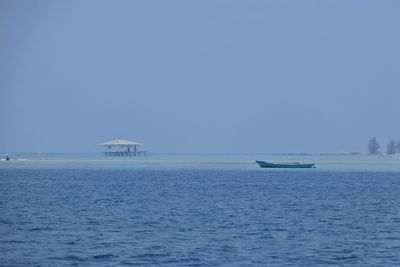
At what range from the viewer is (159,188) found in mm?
77688

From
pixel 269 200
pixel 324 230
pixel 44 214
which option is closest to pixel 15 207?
pixel 44 214

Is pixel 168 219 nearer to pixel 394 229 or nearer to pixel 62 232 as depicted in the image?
pixel 62 232

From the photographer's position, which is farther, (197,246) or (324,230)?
(324,230)

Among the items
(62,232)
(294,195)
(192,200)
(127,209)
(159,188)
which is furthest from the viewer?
(159,188)

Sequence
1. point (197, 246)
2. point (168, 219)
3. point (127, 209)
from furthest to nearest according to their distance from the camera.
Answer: point (127, 209)
point (168, 219)
point (197, 246)

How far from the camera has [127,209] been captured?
5325 cm

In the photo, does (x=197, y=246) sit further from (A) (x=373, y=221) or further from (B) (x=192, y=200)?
(B) (x=192, y=200)

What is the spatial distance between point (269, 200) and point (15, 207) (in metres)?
17.9

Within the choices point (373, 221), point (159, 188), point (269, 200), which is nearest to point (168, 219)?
point (373, 221)

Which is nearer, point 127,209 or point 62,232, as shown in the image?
point 62,232

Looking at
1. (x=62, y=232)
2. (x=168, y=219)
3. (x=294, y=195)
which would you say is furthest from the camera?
(x=294, y=195)

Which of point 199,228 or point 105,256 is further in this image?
point 199,228

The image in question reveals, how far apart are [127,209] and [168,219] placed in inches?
276

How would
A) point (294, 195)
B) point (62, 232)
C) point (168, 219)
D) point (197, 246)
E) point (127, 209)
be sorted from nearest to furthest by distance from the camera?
point (197, 246) < point (62, 232) < point (168, 219) < point (127, 209) < point (294, 195)
